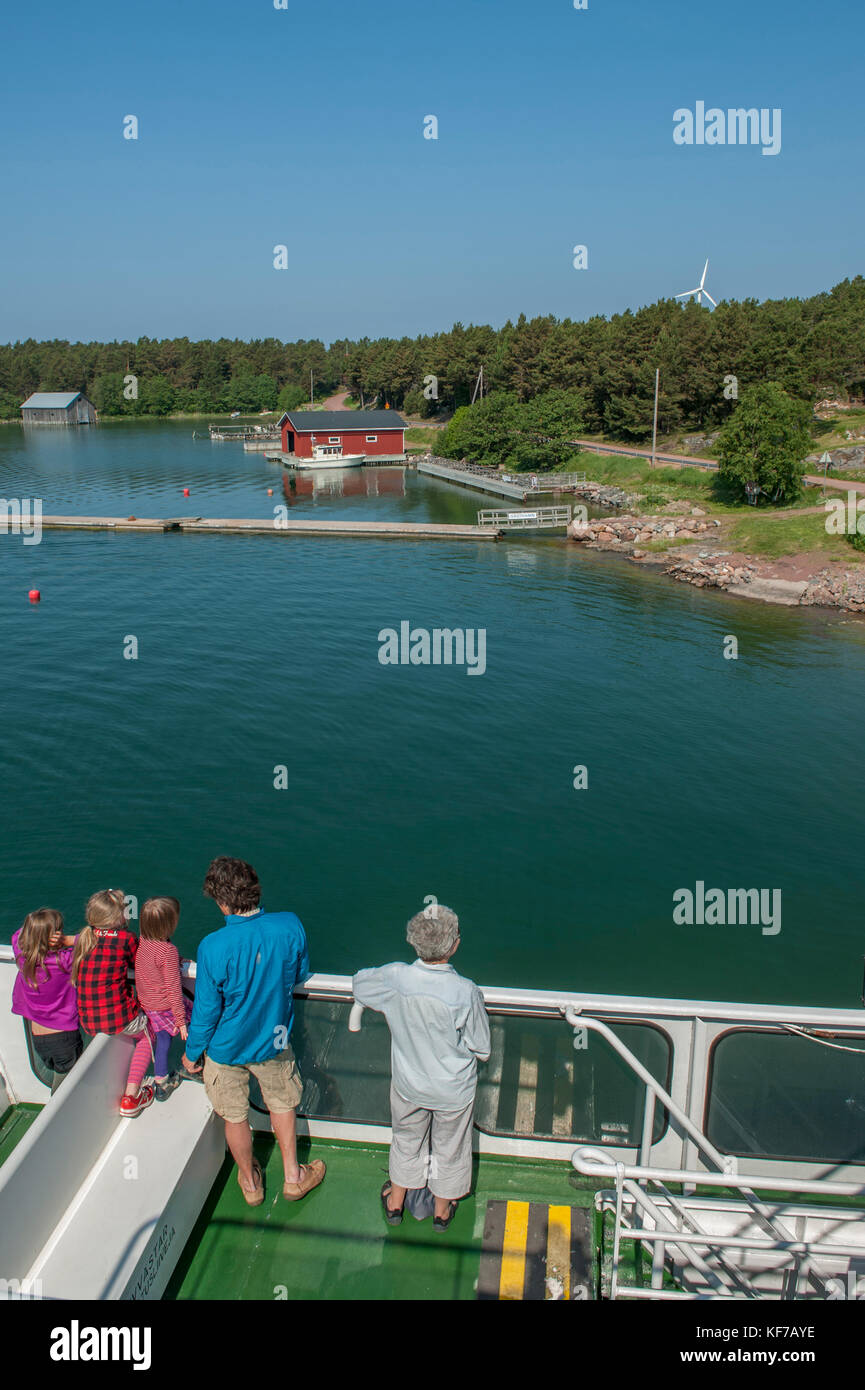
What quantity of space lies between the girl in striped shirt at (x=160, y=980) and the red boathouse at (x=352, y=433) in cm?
7748

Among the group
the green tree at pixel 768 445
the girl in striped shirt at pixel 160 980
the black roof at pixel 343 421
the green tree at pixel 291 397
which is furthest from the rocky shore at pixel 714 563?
the green tree at pixel 291 397

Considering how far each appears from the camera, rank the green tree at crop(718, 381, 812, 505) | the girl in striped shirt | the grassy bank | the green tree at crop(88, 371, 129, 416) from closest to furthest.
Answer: the girl in striped shirt
the grassy bank
the green tree at crop(718, 381, 812, 505)
the green tree at crop(88, 371, 129, 416)

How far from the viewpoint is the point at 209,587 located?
120 ft

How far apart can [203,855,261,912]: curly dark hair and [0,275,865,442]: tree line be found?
5710cm

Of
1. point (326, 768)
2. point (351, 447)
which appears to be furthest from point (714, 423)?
point (326, 768)

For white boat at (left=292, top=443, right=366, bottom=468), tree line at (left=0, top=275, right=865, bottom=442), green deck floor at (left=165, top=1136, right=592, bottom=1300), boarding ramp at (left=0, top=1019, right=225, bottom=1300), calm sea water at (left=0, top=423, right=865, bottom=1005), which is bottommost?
calm sea water at (left=0, top=423, right=865, bottom=1005)

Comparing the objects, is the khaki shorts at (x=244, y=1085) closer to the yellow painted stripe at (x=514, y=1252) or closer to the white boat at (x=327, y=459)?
the yellow painted stripe at (x=514, y=1252)

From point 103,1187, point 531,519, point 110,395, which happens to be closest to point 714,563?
point 531,519

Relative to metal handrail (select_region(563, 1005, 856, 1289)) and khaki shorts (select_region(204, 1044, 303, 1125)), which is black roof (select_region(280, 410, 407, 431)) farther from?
metal handrail (select_region(563, 1005, 856, 1289))

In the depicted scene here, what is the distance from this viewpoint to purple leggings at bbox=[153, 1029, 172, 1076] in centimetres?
493

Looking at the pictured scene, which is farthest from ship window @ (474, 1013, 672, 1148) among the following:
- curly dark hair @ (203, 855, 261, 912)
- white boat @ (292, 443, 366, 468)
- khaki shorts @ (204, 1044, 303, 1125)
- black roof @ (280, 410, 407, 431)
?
black roof @ (280, 410, 407, 431)

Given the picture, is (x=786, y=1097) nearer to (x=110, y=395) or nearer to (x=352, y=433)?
(x=352, y=433)

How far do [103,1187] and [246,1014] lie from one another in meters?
1.14

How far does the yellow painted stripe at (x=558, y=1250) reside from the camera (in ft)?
14.1
